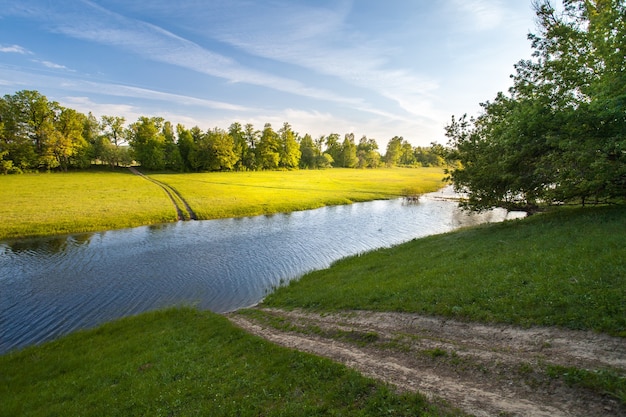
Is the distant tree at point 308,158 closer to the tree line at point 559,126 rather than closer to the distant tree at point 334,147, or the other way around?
the distant tree at point 334,147

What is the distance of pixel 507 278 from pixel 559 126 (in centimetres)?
1310

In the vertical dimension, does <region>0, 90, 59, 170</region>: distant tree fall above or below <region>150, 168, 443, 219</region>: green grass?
above

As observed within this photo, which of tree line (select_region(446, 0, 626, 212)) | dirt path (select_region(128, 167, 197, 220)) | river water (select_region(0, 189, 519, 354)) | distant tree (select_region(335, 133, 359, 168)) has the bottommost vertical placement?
river water (select_region(0, 189, 519, 354))

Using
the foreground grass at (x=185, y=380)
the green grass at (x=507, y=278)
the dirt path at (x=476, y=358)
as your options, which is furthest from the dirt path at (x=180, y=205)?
the dirt path at (x=476, y=358)

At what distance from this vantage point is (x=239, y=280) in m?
23.9

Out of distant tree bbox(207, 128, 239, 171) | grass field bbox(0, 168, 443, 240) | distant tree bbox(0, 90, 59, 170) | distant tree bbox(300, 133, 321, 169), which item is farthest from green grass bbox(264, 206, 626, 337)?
distant tree bbox(300, 133, 321, 169)

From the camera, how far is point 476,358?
8.59m

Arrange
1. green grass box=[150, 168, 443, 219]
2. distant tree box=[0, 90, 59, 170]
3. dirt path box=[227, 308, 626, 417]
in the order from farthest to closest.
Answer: distant tree box=[0, 90, 59, 170] < green grass box=[150, 168, 443, 219] < dirt path box=[227, 308, 626, 417]

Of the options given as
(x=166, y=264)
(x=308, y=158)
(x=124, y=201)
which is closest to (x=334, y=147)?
(x=308, y=158)

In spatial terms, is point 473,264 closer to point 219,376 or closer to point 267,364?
point 267,364

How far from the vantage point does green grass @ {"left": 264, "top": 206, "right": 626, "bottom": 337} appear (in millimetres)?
10039

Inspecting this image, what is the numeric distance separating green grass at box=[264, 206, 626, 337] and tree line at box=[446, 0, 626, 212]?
2.65 m

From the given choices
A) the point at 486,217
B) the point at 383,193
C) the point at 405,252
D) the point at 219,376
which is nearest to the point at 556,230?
the point at 405,252

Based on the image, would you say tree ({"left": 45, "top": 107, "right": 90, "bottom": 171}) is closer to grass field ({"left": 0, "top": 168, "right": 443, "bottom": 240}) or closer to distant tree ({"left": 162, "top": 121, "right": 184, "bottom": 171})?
grass field ({"left": 0, "top": 168, "right": 443, "bottom": 240})
